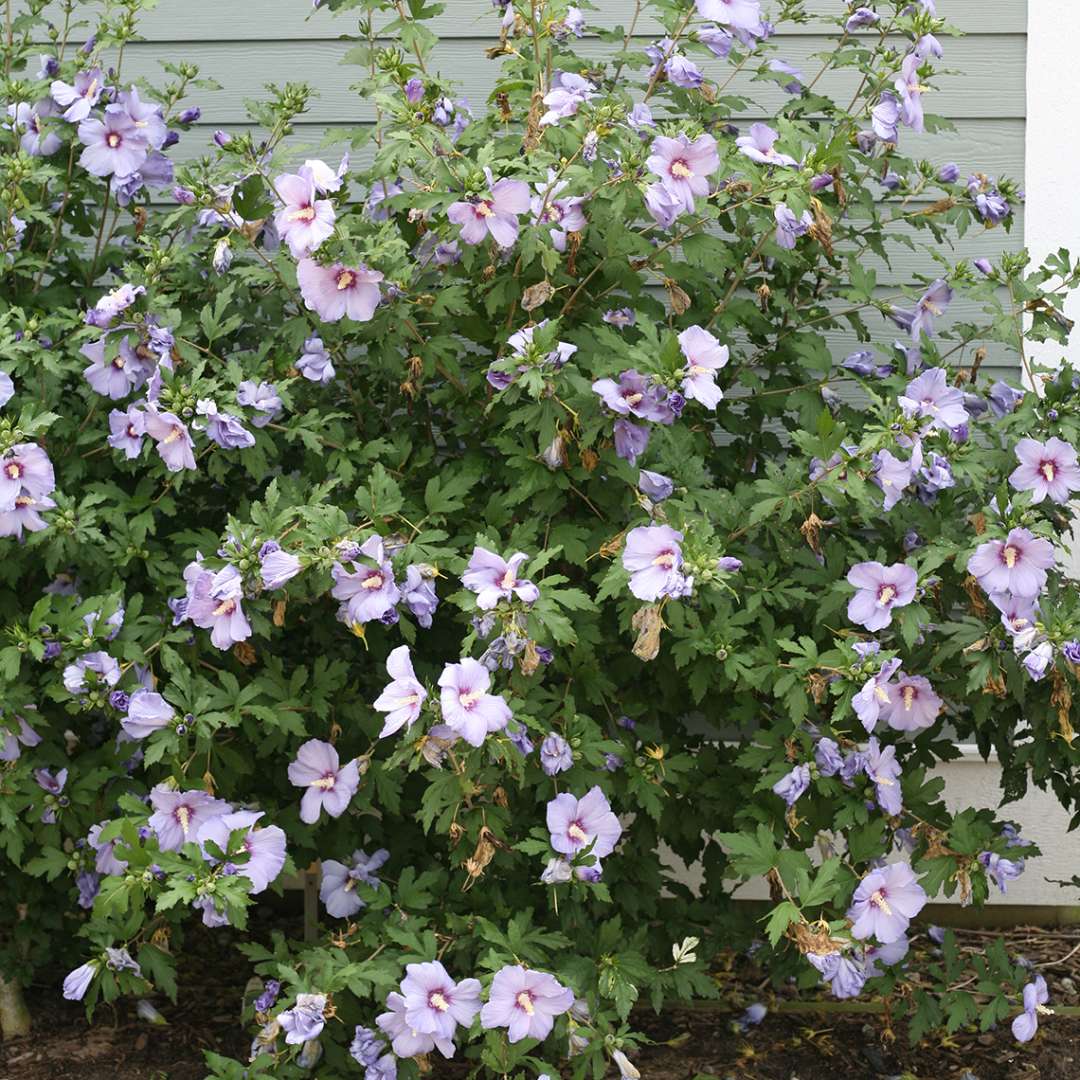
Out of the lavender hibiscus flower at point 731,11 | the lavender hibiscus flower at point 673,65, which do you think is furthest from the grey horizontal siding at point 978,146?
the lavender hibiscus flower at point 731,11

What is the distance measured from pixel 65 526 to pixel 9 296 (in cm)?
65

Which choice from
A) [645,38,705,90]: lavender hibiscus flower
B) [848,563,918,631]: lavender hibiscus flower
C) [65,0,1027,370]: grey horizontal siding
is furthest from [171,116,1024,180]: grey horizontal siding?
[848,563,918,631]: lavender hibiscus flower

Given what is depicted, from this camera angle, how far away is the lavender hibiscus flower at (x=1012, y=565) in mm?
2557

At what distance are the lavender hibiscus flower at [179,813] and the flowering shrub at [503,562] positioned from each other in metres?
0.01

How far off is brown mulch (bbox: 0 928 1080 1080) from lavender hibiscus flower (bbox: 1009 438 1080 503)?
1251 mm

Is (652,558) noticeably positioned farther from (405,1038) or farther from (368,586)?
(405,1038)

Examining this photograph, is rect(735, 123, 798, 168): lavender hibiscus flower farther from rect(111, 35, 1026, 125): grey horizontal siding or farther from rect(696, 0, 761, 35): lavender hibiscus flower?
rect(111, 35, 1026, 125): grey horizontal siding

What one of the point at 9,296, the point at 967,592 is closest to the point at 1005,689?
the point at 967,592

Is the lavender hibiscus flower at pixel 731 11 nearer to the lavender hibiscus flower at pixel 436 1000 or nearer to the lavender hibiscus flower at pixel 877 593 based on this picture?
the lavender hibiscus flower at pixel 877 593

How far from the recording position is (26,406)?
265 centimetres

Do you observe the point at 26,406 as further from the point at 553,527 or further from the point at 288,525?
the point at 553,527

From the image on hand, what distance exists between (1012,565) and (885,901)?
64 centimetres

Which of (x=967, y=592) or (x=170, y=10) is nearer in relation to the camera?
(x=967, y=592)

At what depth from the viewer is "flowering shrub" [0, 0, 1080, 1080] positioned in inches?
99.2
